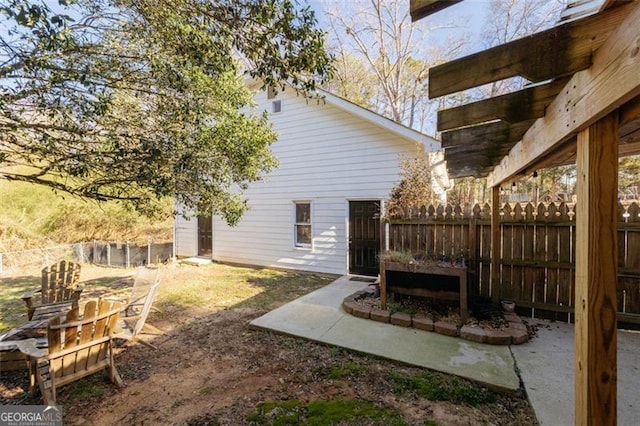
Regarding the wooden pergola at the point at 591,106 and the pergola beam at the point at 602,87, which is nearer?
the pergola beam at the point at 602,87

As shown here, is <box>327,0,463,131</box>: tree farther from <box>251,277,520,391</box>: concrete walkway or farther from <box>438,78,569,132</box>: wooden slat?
<box>438,78,569,132</box>: wooden slat

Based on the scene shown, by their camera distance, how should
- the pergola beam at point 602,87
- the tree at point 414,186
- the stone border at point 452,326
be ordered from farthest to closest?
1. the tree at point 414,186
2. the stone border at point 452,326
3. the pergola beam at point 602,87

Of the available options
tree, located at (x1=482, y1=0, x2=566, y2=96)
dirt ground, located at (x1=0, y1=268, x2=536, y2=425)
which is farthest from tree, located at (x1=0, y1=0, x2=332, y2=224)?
tree, located at (x1=482, y1=0, x2=566, y2=96)

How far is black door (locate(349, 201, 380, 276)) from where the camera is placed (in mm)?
7453

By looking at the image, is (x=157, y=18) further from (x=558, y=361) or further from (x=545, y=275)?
(x=545, y=275)

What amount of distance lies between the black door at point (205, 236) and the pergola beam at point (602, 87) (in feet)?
33.8

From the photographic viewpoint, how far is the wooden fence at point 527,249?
4039 millimetres

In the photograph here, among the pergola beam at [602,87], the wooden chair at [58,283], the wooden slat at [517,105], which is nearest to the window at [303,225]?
the wooden chair at [58,283]

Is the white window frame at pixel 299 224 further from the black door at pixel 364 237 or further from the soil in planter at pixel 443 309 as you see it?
the soil in planter at pixel 443 309

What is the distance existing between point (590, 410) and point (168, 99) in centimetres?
487

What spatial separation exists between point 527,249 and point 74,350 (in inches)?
237

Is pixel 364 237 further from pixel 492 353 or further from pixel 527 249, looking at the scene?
pixel 492 353

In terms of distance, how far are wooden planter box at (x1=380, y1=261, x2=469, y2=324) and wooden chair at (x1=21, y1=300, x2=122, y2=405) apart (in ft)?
11.7

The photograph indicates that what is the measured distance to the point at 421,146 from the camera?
6.62m
